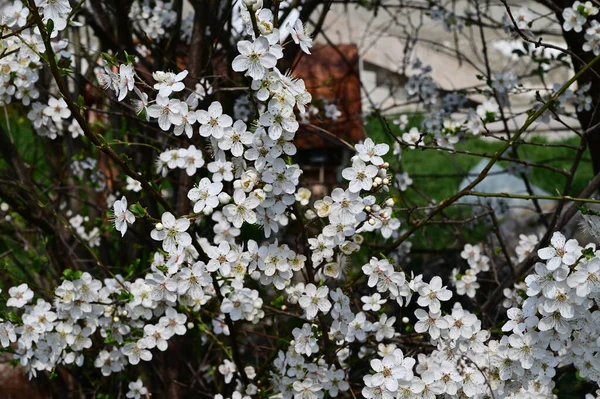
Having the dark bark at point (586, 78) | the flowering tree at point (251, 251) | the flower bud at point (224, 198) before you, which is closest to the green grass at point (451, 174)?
the dark bark at point (586, 78)

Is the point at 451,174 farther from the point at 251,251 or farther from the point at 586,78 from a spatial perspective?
the point at 251,251

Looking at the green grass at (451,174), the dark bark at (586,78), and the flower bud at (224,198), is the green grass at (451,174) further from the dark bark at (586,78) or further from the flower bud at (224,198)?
the flower bud at (224,198)

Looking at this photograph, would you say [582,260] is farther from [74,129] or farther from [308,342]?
[74,129]

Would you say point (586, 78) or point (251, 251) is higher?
point (586, 78)

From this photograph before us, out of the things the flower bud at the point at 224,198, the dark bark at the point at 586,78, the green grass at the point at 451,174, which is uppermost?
the green grass at the point at 451,174

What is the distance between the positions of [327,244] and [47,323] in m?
0.98

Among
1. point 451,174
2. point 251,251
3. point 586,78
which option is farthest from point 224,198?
point 451,174

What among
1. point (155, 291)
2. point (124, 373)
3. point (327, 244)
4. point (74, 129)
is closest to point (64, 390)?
point (124, 373)

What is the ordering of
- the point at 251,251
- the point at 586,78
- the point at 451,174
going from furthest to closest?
the point at 451,174
the point at 586,78
the point at 251,251

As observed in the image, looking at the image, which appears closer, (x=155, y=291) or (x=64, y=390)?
(x=155, y=291)

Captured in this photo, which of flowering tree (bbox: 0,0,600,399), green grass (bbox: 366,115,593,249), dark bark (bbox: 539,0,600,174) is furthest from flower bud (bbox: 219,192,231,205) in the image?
green grass (bbox: 366,115,593,249)

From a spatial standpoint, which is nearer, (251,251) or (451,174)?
(251,251)

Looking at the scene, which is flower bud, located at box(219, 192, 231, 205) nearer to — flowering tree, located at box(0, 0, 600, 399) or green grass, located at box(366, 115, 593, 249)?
flowering tree, located at box(0, 0, 600, 399)

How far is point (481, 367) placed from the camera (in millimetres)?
2164
